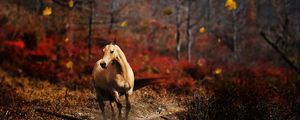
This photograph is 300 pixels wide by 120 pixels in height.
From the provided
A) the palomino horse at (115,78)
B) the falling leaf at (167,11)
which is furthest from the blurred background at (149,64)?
the palomino horse at (115,78)

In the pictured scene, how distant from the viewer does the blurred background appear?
325 inches

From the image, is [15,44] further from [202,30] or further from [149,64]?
[202,30]

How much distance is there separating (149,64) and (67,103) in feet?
28.6

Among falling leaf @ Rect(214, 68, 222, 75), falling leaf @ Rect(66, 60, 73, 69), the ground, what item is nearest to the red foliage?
falling leaf @ Rect(66, 60, 73, 69)

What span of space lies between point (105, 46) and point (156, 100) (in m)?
6.31

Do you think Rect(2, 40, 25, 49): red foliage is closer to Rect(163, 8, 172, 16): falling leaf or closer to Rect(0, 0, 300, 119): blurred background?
Rect(0, 0, 300, 119): blurred background

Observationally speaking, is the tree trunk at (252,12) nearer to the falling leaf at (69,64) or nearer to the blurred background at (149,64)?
the blurred background at (149,64)

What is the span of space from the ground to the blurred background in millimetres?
32

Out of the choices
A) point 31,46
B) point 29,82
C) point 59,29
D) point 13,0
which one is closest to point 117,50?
point 29,82

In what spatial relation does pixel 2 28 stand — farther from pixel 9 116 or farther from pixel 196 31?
pixel 196 31

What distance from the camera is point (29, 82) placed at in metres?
13.9

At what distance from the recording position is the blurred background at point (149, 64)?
8.26 meters

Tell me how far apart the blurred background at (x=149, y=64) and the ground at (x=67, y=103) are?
0.03m

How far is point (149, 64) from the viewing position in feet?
59.6
